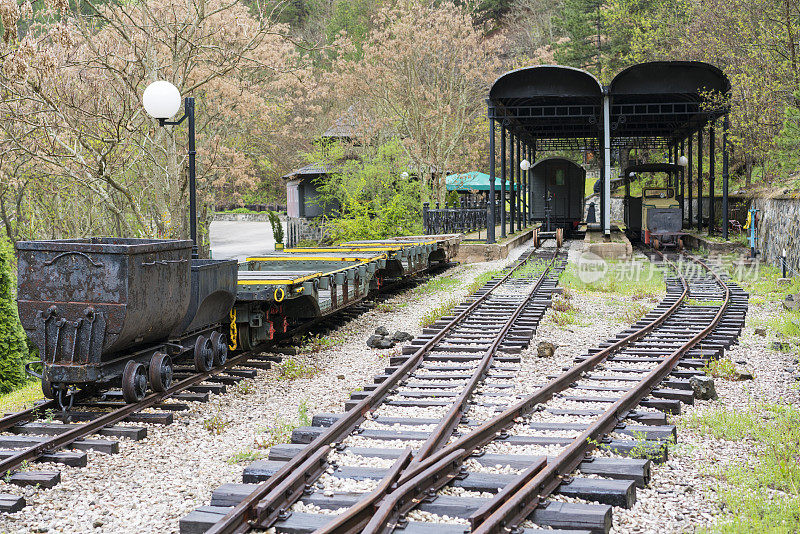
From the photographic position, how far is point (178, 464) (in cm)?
649

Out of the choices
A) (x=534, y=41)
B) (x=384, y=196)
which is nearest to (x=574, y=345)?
(x=384, y=196)

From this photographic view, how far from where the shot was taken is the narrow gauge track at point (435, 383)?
504 centimetres

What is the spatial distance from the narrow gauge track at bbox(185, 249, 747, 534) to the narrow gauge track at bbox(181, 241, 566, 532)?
48 mm

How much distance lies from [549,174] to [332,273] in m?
23.5

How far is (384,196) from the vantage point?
30.3 meters

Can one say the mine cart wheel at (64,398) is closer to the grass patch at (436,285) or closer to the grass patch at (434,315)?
the grass patch at (434,315)

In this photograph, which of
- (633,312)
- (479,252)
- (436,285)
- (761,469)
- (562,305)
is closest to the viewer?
(761,469)

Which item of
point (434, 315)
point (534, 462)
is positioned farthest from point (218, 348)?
point (534, 462)

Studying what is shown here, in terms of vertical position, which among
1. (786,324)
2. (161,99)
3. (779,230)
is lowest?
→ (786,324)

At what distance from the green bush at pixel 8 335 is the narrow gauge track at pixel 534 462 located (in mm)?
7704

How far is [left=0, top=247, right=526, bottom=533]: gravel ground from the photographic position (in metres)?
5.32

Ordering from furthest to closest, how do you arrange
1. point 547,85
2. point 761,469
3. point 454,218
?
point 454,218
point 547,85
point 761,469

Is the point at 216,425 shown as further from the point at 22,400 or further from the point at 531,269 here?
the point at 531,269

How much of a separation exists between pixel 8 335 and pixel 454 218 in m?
20.4
